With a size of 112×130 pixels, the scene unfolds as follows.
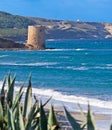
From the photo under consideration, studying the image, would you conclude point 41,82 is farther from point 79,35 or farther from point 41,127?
point 79,35

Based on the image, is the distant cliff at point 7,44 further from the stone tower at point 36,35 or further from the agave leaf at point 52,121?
the agave leaf at point 52,121

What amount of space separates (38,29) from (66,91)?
47927 millimetres

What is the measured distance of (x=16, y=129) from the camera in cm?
329

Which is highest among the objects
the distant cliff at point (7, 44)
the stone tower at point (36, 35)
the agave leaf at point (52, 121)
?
the agave leaf at point (52, 121)

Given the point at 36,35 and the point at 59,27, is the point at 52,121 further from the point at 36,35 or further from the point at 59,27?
the point at 59,27

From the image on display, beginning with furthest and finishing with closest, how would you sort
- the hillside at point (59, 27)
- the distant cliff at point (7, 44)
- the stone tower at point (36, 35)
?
the hillside at point (59, 27) < the distant cliff at point (7, 44) < the stone tower at point (36, 35)

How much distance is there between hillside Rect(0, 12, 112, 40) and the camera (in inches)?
5876

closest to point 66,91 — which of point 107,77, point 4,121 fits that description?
point 107,77

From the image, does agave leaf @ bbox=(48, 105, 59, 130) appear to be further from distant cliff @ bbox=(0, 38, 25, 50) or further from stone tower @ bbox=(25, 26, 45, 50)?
distant cliff @ bbox=(0, 38, 25, 50)

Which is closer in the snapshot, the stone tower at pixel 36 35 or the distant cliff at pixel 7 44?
the stone tower at pixel 36 35

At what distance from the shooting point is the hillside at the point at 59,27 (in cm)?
14925

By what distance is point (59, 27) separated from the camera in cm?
15562

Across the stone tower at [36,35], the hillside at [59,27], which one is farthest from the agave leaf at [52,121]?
the hillside at [59,27]

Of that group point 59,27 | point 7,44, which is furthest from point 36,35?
point 59,27
